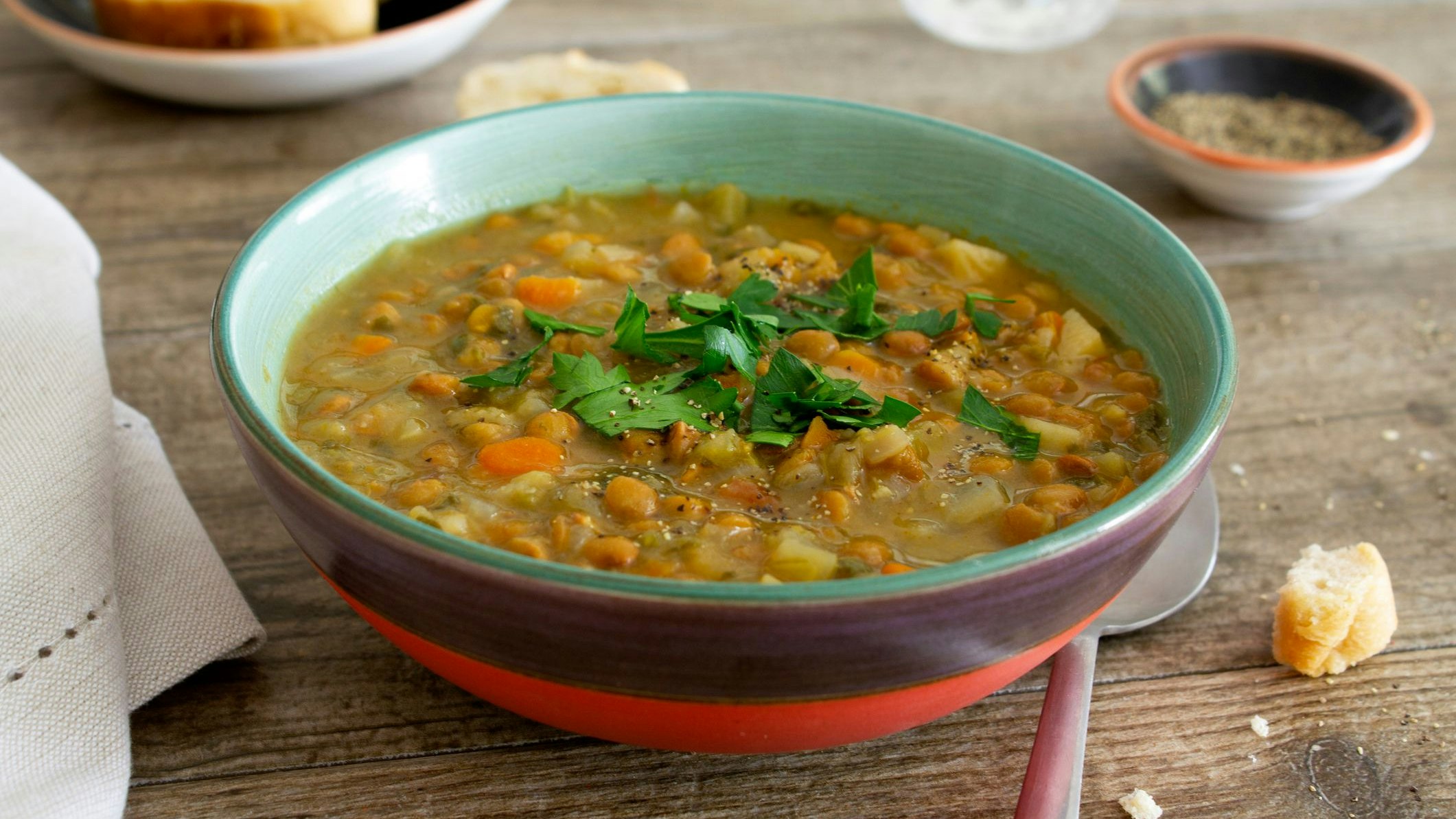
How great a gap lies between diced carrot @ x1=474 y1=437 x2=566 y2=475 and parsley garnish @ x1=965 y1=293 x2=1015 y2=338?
983 millimetres

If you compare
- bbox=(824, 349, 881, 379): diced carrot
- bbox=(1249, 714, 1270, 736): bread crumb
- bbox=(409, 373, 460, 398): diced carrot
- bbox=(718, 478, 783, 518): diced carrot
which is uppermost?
bbox=(824, 349, 881, 379): diced carrot

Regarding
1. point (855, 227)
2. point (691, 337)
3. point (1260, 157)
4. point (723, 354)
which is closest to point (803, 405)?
point (723, 354)

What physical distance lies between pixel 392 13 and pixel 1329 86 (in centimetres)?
336

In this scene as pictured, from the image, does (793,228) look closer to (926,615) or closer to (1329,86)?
(926,615)

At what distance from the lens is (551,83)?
162 inches

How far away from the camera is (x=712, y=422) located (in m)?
2.40

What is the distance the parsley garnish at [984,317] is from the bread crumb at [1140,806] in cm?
103

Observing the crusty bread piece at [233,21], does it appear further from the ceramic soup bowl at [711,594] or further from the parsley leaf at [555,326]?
the parsley leaf at [555,326]

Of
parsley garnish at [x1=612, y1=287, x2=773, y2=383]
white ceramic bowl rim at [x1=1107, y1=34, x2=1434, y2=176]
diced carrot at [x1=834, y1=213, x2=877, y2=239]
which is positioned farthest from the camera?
white ceramic bowl rim at [x1=1107, y1=34, x2=1434, y2=176]

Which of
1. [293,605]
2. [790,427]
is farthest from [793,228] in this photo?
[293,605]

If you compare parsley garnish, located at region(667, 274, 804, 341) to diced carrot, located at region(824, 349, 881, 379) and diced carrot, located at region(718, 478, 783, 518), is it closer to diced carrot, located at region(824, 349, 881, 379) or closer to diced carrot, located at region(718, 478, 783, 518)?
diced carrot, located at region(824, 349, 881, 379)

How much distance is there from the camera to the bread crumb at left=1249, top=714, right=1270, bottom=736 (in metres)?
2.28

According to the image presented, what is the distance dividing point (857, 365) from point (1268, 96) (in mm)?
2718

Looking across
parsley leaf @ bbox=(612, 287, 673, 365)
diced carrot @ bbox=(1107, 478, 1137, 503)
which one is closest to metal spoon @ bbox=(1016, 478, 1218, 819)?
diced carrot @ bbox=(1107, 478, 1137, 503)
